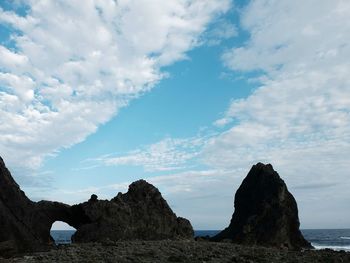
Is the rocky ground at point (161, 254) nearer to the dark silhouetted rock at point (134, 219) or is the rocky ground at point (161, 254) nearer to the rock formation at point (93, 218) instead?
the rock formation at point (93, 218)

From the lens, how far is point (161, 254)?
27.1 meters

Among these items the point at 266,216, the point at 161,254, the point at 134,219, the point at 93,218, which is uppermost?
A: the point at 266,216

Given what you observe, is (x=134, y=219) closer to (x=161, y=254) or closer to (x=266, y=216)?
(x=161, y=254)

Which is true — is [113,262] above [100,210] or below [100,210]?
below

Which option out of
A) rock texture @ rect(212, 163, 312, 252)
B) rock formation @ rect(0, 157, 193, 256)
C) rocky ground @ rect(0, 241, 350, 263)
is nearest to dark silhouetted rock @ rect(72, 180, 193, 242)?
rock formation @ rect(0, 157, 193, 256)

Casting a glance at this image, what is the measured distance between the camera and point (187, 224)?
4016 centimetres

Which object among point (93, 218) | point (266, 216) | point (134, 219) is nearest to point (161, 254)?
point (93, 218)

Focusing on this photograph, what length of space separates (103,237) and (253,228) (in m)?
16.3

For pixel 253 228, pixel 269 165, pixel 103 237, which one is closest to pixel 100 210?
pixel 103 237

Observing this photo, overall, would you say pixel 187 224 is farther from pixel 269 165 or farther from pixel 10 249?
pixel 10 249

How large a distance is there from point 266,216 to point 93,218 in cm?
1792

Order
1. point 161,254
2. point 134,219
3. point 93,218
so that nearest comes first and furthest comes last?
1. point 161,254
2. point 93,218
3. point 134,219

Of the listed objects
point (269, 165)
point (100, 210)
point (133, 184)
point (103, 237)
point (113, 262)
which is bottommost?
point (113, 262)

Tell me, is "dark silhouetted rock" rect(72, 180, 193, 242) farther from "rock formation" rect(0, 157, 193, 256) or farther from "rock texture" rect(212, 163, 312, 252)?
"rock texture" rect(212, 163, 312, 252)
